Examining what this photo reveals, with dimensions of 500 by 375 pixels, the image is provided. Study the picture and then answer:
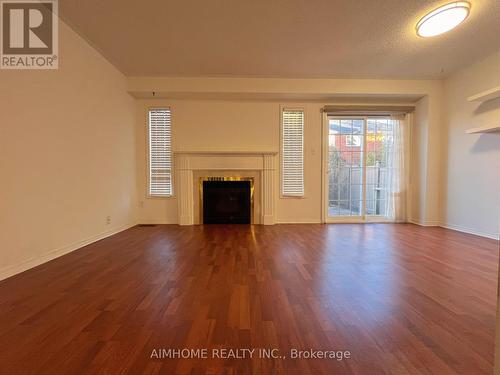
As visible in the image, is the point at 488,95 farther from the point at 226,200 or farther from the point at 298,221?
the point at 226,200

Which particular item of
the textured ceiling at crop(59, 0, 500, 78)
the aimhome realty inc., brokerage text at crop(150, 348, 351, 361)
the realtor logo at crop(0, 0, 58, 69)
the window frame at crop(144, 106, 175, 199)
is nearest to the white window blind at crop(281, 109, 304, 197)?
the textured ceiling at crop(59, 0, 500, 78)

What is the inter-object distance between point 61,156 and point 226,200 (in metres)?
2.85

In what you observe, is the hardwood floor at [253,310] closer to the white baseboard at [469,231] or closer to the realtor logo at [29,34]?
the white baseboard at [469,231]

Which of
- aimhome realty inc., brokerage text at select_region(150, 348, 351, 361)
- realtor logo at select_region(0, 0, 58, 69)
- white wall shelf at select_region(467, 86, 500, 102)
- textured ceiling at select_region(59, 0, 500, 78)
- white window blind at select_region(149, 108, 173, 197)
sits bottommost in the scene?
aimhome realty inc., brokerage text at select_region(150, 348, 351, 361)

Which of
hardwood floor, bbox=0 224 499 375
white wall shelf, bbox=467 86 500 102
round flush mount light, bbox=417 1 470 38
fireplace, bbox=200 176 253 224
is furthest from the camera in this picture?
fireplace, bbox=200 176 253 224

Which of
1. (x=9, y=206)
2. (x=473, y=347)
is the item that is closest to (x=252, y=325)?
(x=473, y=347)

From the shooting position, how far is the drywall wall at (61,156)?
223 cm

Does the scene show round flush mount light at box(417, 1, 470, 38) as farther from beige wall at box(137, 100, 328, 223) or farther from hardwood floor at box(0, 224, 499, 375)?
hardwood floor at box(0, 224, 499, 375)

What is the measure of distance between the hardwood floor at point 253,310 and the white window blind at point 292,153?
220 centimetres

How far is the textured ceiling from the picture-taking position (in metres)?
2.66

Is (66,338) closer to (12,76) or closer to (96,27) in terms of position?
(12,76)

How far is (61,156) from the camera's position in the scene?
111 inches

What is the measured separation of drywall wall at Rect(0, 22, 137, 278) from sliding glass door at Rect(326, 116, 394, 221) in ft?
13.6

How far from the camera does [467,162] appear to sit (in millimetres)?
4105
